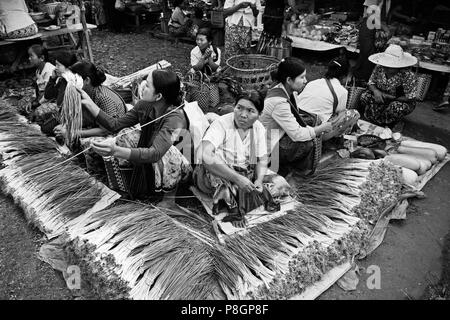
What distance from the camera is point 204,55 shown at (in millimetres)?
4914

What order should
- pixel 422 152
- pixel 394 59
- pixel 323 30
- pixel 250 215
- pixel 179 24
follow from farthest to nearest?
pixel 179 24, pixel 323 30, pixel 394 59, pixel 422 152, pixel 250 215

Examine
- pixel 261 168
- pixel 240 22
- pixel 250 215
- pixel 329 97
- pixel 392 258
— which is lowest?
pixel 392 258

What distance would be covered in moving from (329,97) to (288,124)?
620 millimetres

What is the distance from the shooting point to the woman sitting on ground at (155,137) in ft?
8.81

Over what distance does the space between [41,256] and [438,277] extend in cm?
282

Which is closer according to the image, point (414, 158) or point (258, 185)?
point (258, 185)

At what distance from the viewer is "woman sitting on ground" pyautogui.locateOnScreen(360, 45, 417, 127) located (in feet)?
14.7

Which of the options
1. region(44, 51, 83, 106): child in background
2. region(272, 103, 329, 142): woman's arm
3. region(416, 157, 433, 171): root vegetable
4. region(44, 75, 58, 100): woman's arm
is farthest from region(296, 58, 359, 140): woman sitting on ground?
region(44, 75, 58, 100): woman's arm

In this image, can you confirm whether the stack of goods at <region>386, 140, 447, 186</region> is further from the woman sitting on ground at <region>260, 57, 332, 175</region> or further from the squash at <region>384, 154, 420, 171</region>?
the woman sitting on ground at <region>260, 57, 332, 175</region>

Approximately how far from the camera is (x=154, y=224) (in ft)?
8.87

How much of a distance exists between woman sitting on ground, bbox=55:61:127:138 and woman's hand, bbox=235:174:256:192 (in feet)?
4.25

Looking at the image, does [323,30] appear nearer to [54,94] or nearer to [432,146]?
[432,146]

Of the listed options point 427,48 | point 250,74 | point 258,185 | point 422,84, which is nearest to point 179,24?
point 250,74
